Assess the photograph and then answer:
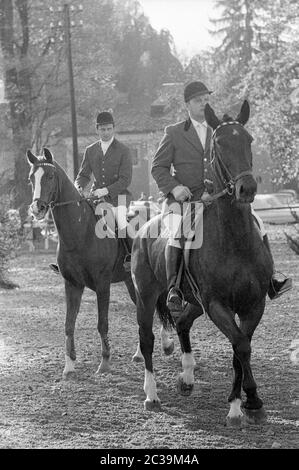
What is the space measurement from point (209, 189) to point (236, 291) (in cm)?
97

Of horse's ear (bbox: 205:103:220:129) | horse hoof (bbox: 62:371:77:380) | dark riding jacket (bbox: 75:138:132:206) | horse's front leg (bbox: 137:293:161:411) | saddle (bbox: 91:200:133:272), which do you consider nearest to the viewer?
horse's ear (bbox: 205:103:220:129)

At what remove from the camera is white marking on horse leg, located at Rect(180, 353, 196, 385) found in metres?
8.81

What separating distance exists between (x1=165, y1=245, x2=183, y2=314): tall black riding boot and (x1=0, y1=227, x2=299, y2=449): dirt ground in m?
0.98

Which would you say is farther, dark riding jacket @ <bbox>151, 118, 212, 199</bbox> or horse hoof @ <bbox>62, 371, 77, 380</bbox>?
horse hoof @ <bbox>62, 371, 77, 380</bbox>

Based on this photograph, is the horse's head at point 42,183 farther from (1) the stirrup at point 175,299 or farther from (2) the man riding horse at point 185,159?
(1) the stirrup at point 175,299

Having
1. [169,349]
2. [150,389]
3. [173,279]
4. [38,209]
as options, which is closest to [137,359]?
[169,349]

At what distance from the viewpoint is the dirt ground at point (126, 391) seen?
696 cm

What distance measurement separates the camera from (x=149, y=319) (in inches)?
347

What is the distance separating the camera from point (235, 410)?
290 inches

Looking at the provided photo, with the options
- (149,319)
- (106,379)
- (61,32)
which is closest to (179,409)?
(149,319)

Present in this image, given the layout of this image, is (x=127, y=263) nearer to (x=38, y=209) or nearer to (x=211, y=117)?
(x=38, y=209)

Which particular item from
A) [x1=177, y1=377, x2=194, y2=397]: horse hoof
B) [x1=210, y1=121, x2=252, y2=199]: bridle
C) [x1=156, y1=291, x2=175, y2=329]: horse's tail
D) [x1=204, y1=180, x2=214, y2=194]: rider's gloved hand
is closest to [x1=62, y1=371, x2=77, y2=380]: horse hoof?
[x1=156, y1=291, x2=175, y2=329]: horse's tail

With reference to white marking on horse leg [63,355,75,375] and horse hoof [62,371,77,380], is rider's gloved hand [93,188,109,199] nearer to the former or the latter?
white marking on horse leg [63,355,75,375]

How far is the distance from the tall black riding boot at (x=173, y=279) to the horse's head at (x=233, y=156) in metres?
0.90
